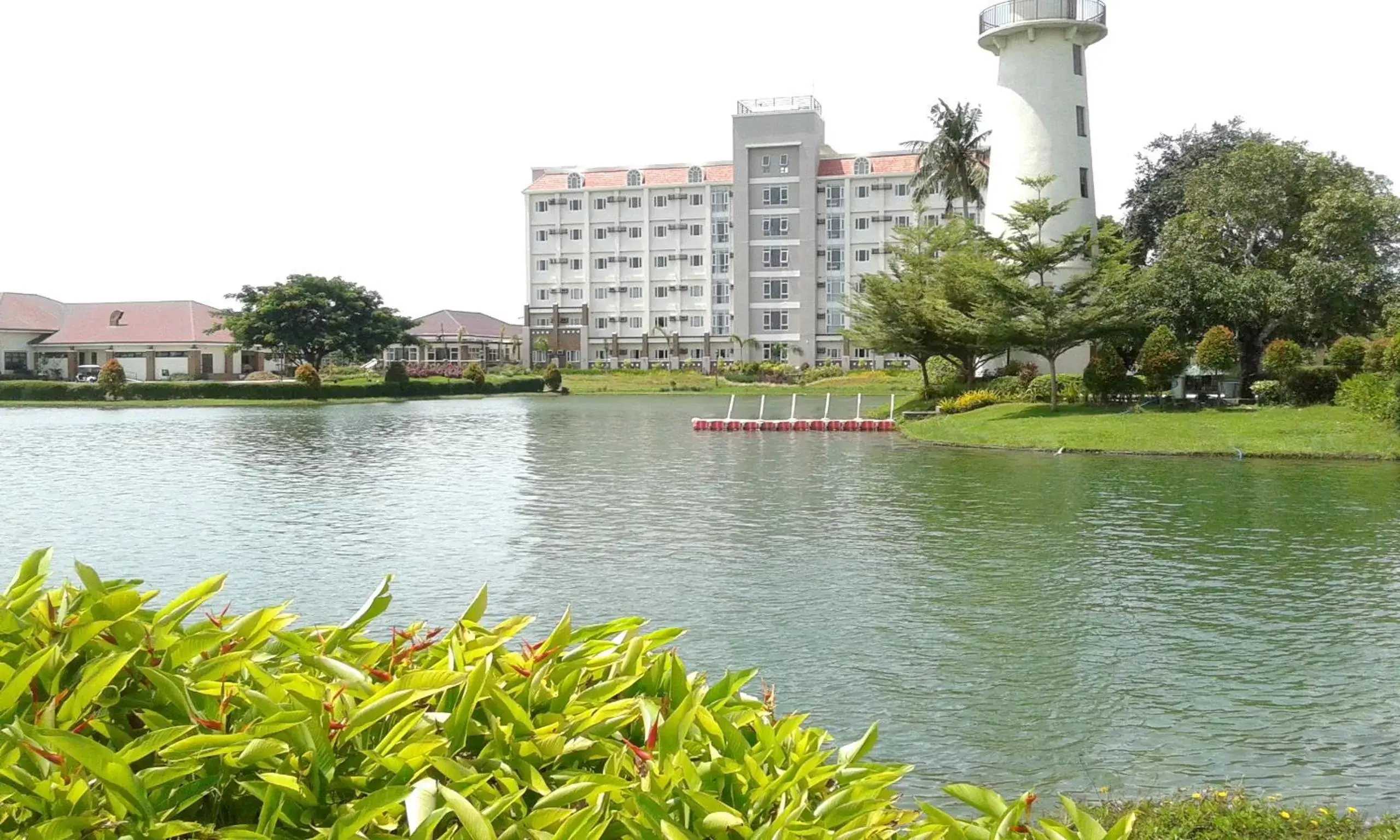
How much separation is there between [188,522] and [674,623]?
924cm

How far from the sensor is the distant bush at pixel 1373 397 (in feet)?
80.6

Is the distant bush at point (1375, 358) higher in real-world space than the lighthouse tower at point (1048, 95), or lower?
lower

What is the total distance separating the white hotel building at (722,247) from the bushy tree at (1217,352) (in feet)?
162

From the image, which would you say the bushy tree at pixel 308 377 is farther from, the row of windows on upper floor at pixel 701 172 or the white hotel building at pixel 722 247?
the row of windows on upper floor at pixel 701 172

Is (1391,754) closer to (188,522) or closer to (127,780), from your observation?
(127,780)

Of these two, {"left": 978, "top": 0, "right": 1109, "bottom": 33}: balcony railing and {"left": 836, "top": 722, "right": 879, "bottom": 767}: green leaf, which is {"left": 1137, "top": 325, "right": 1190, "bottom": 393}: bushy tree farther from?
{"left": 836, "top": 722, "right": 879, "bottom": 767}: green leaf

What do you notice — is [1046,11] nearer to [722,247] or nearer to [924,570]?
[924,570]

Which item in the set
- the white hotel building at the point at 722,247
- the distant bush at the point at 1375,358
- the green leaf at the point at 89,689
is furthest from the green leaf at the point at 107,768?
the white hotel building at the point at 722,247

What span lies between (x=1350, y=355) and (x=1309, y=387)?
1392 millimetres

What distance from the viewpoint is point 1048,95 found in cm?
3925

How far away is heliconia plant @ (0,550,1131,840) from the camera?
2328 mm

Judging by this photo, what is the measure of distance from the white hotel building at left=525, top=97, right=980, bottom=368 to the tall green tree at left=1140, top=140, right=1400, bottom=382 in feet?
132

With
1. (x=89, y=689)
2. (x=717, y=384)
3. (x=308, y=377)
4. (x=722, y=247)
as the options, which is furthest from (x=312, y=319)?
(x=89, y=689)

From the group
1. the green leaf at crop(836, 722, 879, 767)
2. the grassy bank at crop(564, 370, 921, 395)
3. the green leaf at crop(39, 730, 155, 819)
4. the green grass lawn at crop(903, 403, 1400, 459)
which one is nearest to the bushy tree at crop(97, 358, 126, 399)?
the grassy bank at crop(564, 370, 921, 395)
